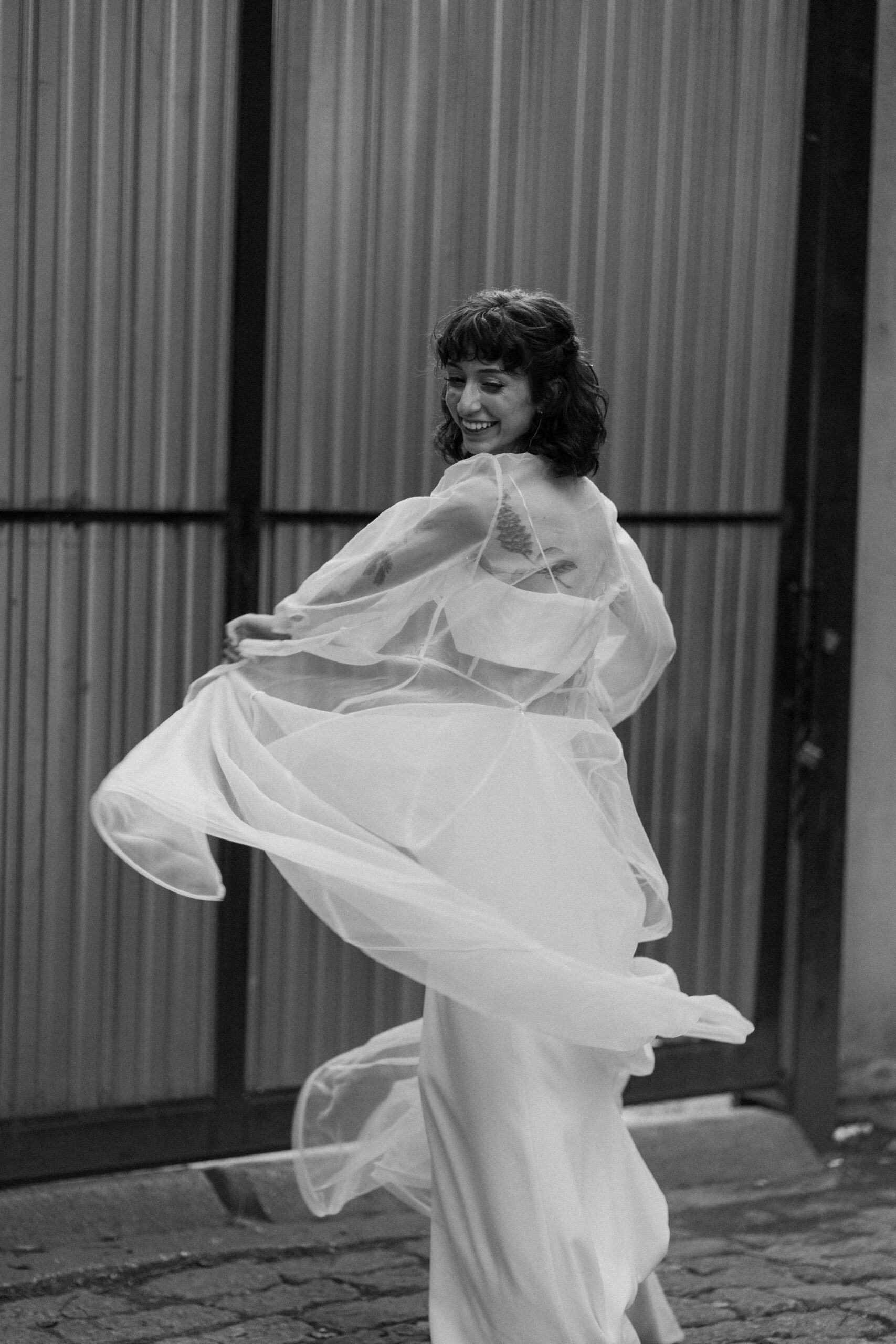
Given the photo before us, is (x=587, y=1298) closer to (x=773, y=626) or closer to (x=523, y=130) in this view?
(x=773, y=626)

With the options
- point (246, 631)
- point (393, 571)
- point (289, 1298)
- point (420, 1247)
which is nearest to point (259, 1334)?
point (289, 1298)

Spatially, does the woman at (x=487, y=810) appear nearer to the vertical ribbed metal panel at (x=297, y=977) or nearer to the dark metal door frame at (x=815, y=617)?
the vertical ribbed metal panel at (x=297, y=977)

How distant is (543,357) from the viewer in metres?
4.06

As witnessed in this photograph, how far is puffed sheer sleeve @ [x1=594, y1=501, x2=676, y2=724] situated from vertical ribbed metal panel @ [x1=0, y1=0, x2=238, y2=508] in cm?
114

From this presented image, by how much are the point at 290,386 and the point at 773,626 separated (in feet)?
5.47

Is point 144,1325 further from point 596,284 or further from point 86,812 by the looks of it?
point 596,284

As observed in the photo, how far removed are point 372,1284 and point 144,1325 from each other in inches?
23.3

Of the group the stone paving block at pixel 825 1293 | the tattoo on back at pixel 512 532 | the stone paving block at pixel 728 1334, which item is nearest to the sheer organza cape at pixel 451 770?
the tattoo on back at pixel 512 532

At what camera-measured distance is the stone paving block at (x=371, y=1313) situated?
4484 mm

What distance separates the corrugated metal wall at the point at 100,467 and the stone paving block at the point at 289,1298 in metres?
0.67

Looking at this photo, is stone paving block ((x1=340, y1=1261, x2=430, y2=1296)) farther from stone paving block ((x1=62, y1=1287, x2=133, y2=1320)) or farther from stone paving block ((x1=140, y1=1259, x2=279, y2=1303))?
stone paving block ((x1=62, y1=1287, x2=133, y2=1320))

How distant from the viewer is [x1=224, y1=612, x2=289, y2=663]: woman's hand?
13.6 ft

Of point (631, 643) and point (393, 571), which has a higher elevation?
point (393, 571)

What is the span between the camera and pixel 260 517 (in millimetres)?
5117
